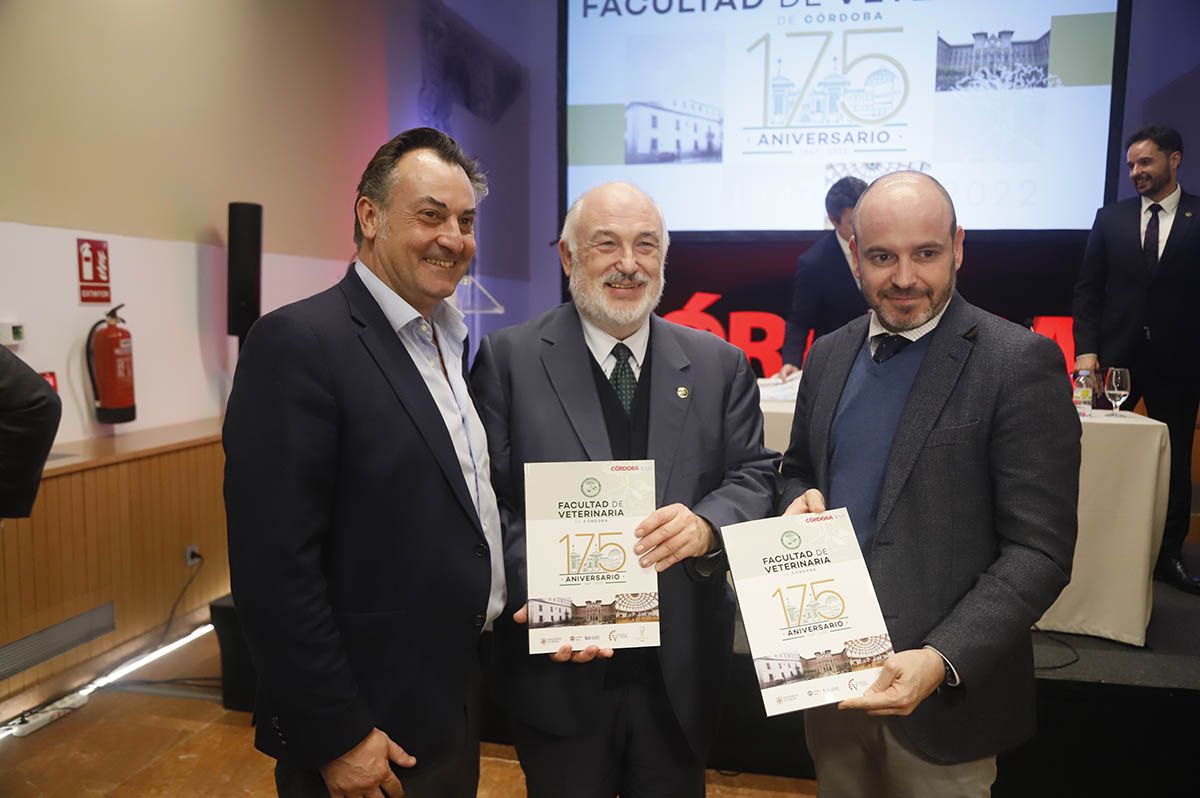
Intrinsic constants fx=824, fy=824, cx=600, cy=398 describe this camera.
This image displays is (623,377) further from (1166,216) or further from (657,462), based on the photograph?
(1166,216)

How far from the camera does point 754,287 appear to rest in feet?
21.7

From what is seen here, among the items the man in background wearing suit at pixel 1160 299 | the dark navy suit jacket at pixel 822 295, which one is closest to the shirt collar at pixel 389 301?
the dark navy suit jacket at pixel 822 295

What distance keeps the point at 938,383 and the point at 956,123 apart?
4793 mm

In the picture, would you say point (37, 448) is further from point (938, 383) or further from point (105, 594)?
point (938, 383)

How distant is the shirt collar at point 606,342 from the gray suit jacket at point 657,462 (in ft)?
0.07

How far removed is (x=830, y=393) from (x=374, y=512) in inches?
35.7

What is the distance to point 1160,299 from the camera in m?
3.82

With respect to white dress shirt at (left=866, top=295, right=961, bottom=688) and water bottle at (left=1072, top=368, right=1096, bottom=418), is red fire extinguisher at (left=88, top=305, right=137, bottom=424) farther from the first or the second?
water bottle at (left=1072, top=368, right=1096, bottom=418)

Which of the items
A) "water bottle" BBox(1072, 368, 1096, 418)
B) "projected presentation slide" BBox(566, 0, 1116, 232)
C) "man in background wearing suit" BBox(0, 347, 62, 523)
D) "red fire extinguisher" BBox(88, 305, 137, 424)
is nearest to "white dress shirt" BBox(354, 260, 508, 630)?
"man in background wearing suit" BBox(0, 347, 62, 523)

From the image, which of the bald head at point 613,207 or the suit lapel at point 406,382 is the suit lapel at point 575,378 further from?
the suit lapel at point 406,382

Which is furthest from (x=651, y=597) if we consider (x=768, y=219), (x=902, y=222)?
(x=768, y=219)

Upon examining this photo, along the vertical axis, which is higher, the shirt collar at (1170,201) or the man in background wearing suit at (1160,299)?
the shirt collar at (1170,201)

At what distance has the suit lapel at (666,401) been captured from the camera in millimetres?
1648

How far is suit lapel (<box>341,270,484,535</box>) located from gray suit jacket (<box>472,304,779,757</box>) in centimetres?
23
